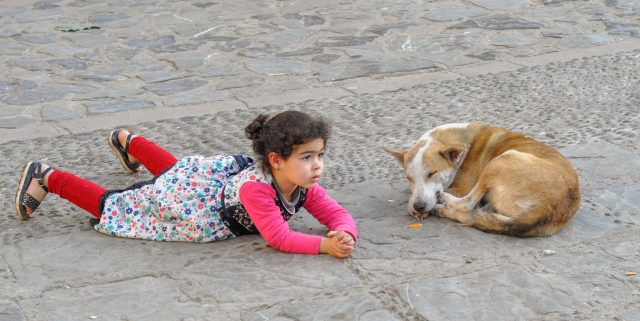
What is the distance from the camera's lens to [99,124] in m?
6.33

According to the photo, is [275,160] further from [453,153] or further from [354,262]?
[453,153]

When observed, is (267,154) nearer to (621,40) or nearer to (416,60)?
(416,60)

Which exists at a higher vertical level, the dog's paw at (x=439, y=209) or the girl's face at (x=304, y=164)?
the girl's face at (x=304, y=164)

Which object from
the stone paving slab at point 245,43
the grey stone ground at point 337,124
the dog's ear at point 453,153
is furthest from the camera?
the stone paving slab at point 245,43

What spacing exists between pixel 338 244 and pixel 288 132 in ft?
1.77

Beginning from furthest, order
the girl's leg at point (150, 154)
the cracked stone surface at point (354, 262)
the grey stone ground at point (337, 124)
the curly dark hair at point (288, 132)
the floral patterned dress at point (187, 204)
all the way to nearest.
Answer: the girl's leg at point (150, 154)
the floral patterned dress at point (187, 204)
the curly dark hair at point (288, 132)
the grey stone ground at point (337, 124)
the cracked stone surface at point (354, 262)

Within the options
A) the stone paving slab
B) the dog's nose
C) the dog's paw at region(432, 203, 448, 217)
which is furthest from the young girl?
the stone paving slab

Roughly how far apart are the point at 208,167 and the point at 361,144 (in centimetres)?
152

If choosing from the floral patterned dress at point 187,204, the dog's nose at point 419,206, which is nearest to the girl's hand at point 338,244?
the floral patterned dress at point 187,204

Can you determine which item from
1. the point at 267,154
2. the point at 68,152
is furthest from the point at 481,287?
the point at 68,152

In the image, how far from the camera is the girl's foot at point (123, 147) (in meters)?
5.24

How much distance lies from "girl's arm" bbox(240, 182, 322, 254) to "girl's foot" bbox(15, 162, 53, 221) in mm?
1105

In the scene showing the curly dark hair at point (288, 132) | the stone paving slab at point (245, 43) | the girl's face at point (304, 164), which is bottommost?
the stone paving slab at point (245, 43)

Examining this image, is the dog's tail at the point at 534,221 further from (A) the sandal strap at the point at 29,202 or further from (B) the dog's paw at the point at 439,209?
(A) the sandal strap at the point at 29,202
